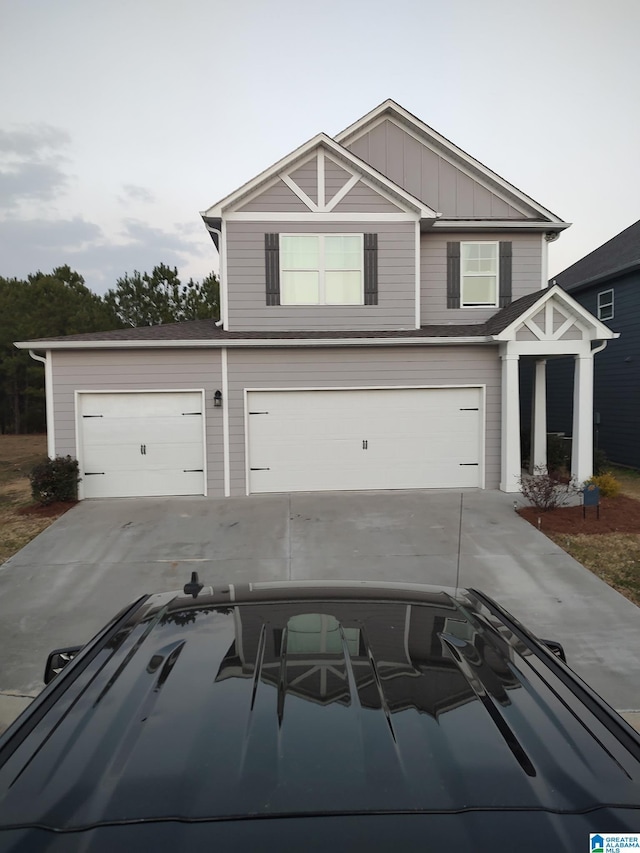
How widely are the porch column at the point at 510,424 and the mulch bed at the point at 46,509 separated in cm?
854

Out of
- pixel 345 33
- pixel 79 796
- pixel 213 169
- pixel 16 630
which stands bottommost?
pixel 16 630

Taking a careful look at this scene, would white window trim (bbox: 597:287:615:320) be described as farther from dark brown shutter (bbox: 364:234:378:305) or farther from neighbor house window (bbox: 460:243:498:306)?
dark brown shutter (bbox: 364:234:378:305)

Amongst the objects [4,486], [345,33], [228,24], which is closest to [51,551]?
[4,486]

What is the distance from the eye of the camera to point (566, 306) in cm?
1134

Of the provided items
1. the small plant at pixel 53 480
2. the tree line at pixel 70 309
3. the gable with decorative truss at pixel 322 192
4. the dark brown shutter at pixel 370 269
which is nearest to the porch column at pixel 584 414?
the dark brown shutter at pixel 370 269

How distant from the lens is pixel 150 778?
Result: 1.38 meters

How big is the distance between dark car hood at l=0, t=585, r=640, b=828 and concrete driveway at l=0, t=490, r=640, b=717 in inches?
133

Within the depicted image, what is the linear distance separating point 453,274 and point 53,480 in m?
9.53

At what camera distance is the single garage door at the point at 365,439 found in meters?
11.9

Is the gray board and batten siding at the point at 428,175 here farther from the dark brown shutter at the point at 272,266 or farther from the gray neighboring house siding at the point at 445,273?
the dark brown shutter at the point at 272,266

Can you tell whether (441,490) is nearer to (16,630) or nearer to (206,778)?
(16,630)

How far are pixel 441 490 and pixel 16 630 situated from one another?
828 centimetres

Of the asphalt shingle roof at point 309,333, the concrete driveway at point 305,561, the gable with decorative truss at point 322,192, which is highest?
the gable with decorative truss at point 322,192

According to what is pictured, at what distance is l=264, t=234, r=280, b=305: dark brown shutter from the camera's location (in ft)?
39.7
